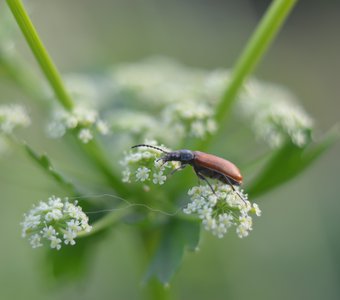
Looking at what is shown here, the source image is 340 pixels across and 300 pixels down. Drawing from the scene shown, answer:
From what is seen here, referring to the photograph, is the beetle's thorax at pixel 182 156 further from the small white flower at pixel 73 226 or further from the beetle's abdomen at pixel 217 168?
the small white flower at pixel 73 226

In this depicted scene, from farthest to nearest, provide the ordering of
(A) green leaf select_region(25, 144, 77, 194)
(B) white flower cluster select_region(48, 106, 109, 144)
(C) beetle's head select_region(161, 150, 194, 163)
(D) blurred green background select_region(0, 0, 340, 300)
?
(D) blurred green background select_region(0, 0, 340, 300)
(B) white flower cluster select_region(48, 106, 109, 144)
(C) beetle's head select_region(161, 150, 194, 163)
(A) green leaf select_region(25, 144, 77, 194)

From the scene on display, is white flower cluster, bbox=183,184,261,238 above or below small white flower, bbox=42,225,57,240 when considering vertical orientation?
above

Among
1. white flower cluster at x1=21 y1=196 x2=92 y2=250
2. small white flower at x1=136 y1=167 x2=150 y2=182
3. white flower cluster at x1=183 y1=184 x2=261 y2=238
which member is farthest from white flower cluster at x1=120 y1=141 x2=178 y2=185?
white flower cluster at x1=21 y1=196 x2=92 y2=250

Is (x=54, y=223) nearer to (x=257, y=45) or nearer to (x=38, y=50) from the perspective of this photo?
(x=38, y=50)

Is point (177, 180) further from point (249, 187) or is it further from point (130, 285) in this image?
point (130, 285)

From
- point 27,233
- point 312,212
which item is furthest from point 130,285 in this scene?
point 27,233

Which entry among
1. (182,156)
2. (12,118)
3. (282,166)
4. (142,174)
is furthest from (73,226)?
(282,166)

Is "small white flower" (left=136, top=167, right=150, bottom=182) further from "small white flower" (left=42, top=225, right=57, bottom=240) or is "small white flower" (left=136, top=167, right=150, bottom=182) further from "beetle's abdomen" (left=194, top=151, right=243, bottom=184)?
"small white flower" (left=42, top=225, right=57, bottom=240)
